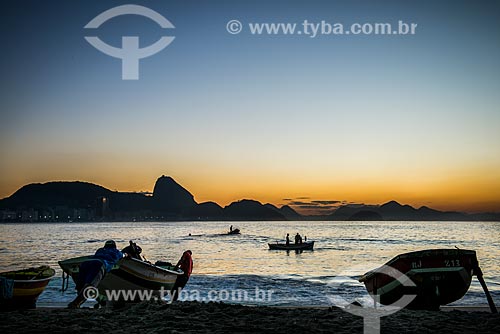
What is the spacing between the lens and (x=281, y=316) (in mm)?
10492

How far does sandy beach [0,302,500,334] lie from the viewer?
9203 mm

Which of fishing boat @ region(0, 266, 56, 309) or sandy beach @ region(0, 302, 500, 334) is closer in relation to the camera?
sandy beach @ region(0, 302, 500, 334)

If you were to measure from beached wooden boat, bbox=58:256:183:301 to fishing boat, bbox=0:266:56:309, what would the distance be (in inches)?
56.3

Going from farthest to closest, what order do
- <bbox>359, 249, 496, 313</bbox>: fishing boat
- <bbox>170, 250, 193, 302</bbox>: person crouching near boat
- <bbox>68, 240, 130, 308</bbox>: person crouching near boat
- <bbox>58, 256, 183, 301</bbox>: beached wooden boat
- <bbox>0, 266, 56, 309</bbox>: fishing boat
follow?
<bbox>170, 250, 193, 302</bbox>: person crouching near boat
<bbox>58, 256, 183, 301</bbox>: beached wooden boat
<bbox>359, 249, 496, 313</bbox>: fishing boat
<bbox>0, 266, 56, 309</bbox>: fishing boat
<bbox>68, 240, 130, 308</bbox>: person crouching near boat

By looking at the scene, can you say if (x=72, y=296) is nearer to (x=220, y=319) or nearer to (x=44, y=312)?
(x=44, y=312)

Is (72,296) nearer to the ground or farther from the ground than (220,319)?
nearer to the ground

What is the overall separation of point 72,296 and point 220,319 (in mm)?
13279

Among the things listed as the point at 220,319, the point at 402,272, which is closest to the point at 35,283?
the point at 220,319

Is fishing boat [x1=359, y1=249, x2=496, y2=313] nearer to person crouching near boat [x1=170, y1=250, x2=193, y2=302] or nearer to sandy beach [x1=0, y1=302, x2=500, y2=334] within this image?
sandy beach [x1=0, y1=302, x2=500, y2=334]

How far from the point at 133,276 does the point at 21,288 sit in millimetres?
2813

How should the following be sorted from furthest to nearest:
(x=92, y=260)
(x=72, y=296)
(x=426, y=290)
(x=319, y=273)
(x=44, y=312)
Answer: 1. (x=319, y=273)
2. (x=72, y=296)
3. (x=426, y=290)
4. (x=92, y=260)
5. (x=44, y=312)

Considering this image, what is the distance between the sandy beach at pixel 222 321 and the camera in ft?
30.2

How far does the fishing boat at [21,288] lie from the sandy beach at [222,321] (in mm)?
1583

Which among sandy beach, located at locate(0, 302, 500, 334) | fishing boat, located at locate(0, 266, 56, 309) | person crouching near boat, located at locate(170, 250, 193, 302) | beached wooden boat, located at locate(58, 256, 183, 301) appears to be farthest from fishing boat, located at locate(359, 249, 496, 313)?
fishing boat, located at locate(0, 266, 56, 309)
